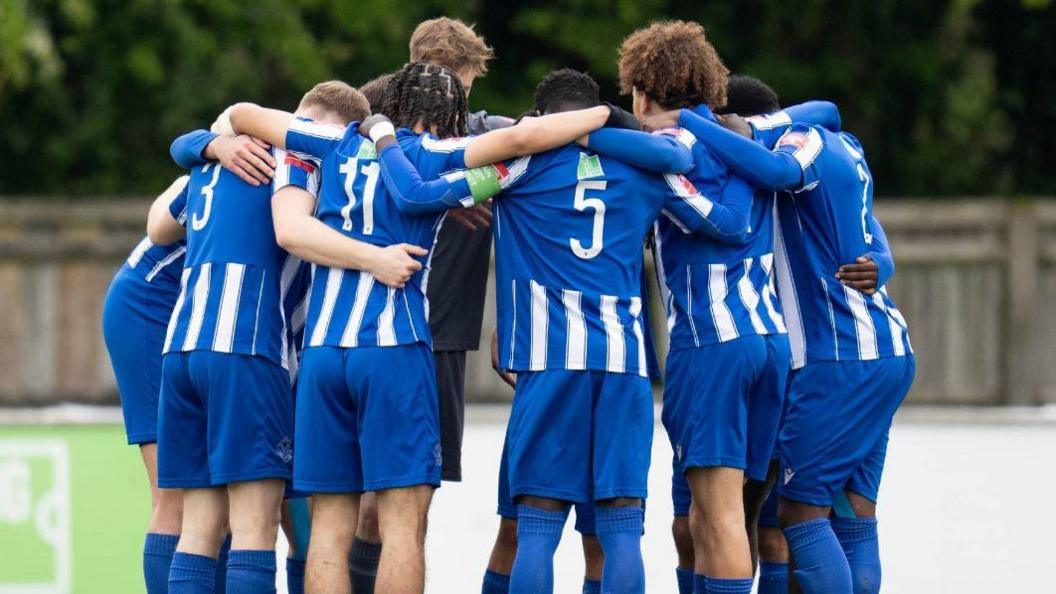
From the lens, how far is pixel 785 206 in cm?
543

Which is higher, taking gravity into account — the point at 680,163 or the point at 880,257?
the point at 680,163

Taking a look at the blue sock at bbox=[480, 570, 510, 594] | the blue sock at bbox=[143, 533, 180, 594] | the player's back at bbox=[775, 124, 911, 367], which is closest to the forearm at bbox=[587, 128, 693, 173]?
the player's back at bbox=[775, 124, 911, 367]

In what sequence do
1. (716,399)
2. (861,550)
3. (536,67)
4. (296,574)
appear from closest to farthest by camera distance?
(716,399) → (861,550) → (296,574) → (536,67)

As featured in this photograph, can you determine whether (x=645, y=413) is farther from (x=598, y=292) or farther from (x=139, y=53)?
(x=139, y=53)

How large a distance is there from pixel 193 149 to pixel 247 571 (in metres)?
1.44

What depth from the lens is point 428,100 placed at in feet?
16.7

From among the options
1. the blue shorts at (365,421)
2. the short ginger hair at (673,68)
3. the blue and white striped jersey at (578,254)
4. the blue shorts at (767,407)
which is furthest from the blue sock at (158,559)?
the short ginger hair at (673,68)

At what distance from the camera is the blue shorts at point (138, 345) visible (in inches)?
219

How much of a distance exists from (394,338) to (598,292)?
26.2 inches

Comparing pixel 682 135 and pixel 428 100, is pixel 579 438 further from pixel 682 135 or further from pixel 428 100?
pixel 428 100

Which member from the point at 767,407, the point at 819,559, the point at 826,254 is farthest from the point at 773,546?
the point at 826,254

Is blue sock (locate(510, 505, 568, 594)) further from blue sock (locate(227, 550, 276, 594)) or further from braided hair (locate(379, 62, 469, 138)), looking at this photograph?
braided hair (locate(379, 62, 469, 138))

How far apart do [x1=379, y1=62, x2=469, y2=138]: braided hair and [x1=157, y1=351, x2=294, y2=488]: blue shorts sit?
95 centimetres

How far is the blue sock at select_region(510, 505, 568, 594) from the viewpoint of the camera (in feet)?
15.7
